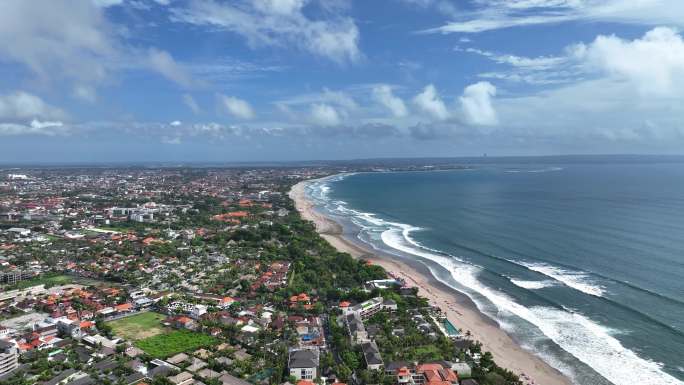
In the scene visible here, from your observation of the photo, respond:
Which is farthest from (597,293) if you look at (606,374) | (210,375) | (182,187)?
(182,187)

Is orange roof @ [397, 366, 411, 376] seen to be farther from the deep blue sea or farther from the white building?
the white building

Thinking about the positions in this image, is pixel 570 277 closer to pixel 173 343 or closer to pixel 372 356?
pixel 372 356

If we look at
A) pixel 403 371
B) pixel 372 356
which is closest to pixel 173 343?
pixel 372 356

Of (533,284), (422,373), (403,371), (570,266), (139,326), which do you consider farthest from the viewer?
(570,266)

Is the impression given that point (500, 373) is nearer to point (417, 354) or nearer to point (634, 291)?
point (417, 354)

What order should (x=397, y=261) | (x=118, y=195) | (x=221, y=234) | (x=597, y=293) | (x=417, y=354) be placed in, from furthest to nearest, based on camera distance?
(x=118, y=195) → (x=221, y=234) → (x=397, y=261) → (x=597, y=293) → (x=417, y=354)
